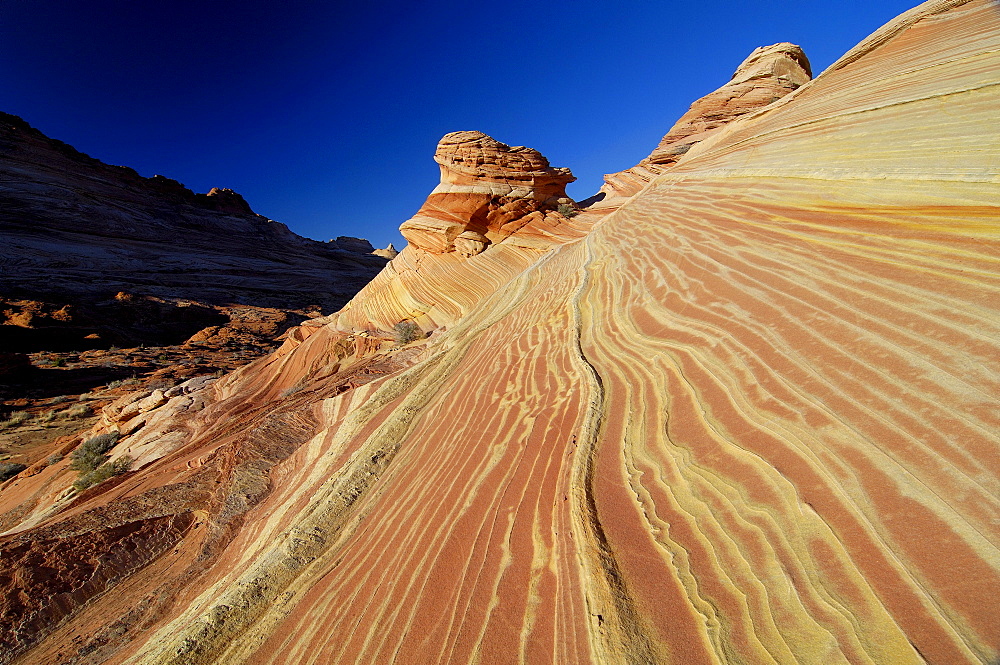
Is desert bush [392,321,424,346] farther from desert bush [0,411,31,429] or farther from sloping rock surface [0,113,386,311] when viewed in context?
sloping rock surface [0,113,386,311]

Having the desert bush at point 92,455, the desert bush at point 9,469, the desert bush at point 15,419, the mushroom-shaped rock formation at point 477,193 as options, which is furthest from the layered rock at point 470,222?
the desert bush at point 15,419

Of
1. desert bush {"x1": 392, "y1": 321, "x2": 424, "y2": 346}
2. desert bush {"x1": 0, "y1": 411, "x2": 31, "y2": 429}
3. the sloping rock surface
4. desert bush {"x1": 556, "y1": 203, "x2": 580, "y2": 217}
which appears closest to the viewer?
desert bush {"x1": 392, "y1": 321, "x2": 424, "y2": 346}

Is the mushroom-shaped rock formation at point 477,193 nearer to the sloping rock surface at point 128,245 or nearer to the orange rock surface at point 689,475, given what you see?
the orange rock surface at point 689,475

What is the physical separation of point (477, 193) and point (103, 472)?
9859mm

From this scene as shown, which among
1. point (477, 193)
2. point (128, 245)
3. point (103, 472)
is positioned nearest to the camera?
point (103, 472)

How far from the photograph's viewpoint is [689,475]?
1.90 m

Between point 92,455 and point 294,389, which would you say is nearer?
point 92,455

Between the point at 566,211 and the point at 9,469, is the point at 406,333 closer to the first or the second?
the point at 566,211

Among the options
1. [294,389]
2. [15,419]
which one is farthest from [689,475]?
[15,419]

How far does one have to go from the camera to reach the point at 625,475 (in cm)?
208

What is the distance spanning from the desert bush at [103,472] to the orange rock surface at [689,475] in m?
2.89

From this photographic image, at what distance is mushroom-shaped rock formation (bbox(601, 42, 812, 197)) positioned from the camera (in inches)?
529

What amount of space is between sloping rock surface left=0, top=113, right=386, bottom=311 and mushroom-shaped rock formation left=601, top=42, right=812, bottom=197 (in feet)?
77.0

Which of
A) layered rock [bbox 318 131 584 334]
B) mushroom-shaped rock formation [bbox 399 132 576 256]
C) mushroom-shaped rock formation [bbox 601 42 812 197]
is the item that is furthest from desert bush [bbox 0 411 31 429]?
mushroom-shaped rock formation [bbox 601 42 812 197]
